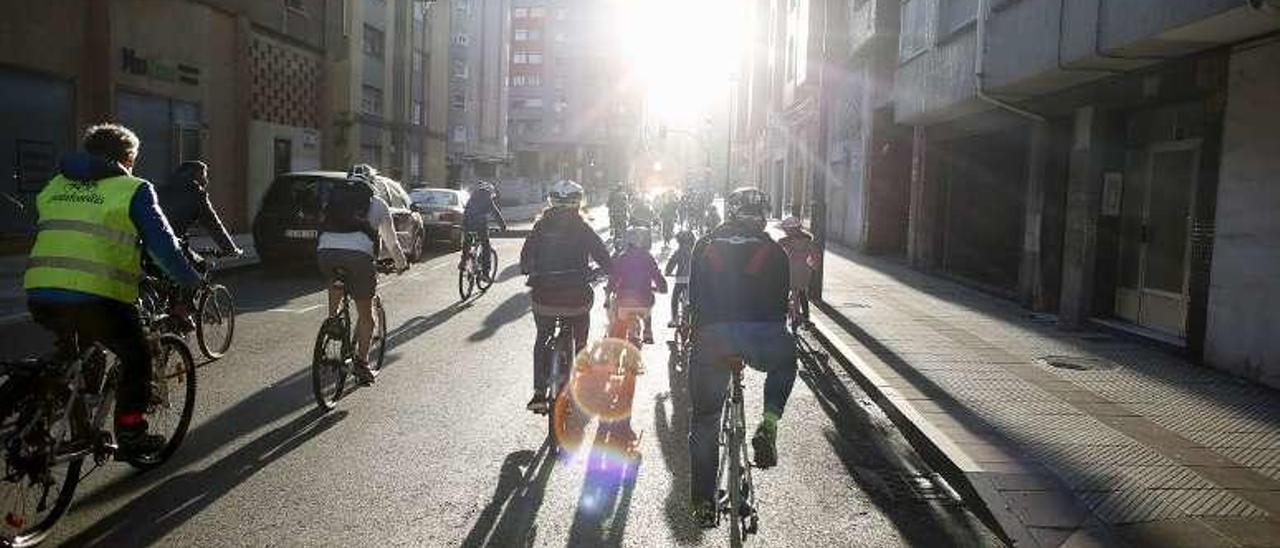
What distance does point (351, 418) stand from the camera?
6766 millimetres

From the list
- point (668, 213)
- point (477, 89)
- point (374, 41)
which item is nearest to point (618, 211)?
point (668, 213)

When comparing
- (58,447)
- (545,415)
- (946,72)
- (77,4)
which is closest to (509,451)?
(545,415)

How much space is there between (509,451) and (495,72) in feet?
227

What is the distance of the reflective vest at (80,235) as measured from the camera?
14.7 ft

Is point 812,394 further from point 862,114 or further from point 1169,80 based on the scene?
point 862,114

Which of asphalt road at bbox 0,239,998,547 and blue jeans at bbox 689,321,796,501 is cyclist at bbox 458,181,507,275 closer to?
asphalt road at bbox 0,239,998,547

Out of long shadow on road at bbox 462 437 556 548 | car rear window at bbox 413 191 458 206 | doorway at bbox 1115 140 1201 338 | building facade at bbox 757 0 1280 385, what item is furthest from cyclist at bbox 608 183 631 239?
long shadow on road at bbox 462 437 556 548

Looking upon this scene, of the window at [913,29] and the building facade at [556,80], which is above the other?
the building facade at [556,80]

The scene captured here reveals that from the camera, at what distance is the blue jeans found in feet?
15.1

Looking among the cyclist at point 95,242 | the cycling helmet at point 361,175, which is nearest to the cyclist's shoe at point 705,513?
the cyclist at point 95,242

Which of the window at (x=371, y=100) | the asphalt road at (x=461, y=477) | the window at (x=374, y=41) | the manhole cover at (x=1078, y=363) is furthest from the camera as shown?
the window at (x=374, y=41)

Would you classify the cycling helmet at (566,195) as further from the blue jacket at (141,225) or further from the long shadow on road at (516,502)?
the blue jacket at (141,225)

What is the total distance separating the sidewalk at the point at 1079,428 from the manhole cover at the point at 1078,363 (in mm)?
23

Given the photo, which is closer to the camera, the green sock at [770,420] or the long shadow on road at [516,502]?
the long shadow on road at [516,502]
